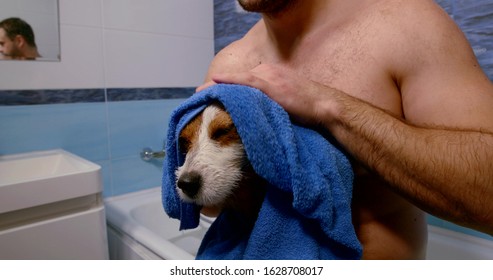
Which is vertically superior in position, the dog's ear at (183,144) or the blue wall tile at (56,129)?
the dog's ear at (183,144)

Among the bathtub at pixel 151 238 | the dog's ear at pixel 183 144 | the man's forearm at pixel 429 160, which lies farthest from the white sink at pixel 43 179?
the man's forearm at pixel 429 160

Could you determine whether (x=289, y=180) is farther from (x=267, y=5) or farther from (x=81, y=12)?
(x=81, y=12)

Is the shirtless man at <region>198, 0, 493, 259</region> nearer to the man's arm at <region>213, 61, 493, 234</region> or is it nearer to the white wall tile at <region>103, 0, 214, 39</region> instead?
the man's arm at <region>213, 61, 493, 234</region>

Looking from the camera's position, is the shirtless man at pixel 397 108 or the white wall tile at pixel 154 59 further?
the white wall tile at pixel 154 59

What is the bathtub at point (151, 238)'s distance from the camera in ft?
3.69

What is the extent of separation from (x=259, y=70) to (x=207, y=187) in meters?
0.21

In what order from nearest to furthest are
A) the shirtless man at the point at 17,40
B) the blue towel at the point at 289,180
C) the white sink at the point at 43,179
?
the blue towel at the point at 289,180 → the white sink at the point at 43,179 → the shirtless man at the point at 17,40

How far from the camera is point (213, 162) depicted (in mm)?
512

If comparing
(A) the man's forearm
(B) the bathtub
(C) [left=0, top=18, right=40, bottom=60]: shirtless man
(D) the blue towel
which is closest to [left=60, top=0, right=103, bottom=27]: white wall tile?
(C) [left=0, top=18, right=40, bottom=60]: shirtless man

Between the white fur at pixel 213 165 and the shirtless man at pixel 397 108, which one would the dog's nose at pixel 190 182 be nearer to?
the white fur at pixel 213 165

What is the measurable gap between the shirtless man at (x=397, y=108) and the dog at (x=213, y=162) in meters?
0.08

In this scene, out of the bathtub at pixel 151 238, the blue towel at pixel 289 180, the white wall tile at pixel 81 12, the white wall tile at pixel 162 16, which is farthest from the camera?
the white wall tile at pixel 162 16

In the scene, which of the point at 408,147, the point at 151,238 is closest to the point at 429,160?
the point at 408,147

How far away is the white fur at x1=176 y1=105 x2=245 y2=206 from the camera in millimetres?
507
